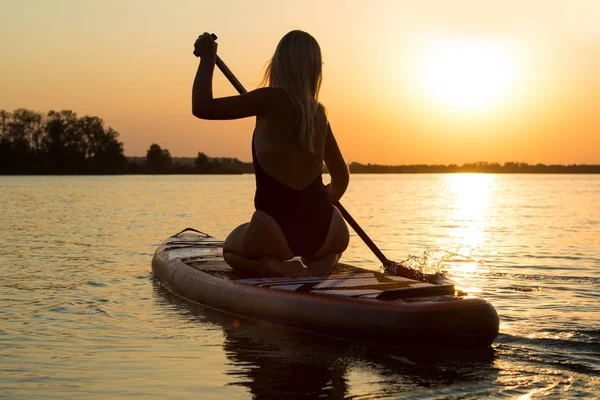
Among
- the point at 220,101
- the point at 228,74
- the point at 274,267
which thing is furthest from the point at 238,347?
the point at 228,74

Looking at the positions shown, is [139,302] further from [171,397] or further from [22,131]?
[22,131]

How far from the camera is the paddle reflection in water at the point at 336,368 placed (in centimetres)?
480

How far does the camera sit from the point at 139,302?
8422mm

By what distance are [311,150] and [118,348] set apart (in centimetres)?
222

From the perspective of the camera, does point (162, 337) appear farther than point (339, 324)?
Yes

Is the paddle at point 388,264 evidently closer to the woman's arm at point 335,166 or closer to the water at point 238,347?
the woman's arm at point 335,166

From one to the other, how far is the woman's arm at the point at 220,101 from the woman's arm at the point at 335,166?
0.79 m

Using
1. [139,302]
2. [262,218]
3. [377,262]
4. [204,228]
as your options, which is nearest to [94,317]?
[139,302]

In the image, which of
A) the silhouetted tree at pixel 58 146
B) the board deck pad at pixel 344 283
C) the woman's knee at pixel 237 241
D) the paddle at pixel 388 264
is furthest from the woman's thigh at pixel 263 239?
the silhouetted tree at pixel 58 146

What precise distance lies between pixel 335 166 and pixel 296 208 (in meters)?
0.74

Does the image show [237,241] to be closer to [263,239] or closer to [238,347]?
[263,239]

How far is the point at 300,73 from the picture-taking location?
6.32 meters

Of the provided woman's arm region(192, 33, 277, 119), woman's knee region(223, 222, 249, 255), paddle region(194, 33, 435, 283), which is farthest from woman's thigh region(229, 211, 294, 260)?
paddle region(194, 33, 435, 283)

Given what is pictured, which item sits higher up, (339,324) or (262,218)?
(262,218)
